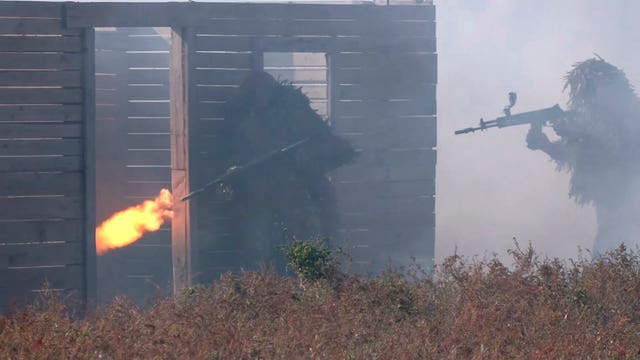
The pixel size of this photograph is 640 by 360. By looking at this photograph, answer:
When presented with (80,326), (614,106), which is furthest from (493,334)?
(614,106)

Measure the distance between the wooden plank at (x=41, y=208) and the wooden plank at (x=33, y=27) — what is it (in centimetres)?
192

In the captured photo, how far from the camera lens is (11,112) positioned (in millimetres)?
11047

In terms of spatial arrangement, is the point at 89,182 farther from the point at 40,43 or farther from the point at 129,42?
the point at 129,42

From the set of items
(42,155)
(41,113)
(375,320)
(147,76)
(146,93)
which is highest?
(147,76)

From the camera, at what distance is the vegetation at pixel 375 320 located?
6.64m

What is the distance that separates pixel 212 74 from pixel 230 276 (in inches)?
220

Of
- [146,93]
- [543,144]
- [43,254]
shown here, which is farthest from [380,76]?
[43,254]

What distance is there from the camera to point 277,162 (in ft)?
43.3

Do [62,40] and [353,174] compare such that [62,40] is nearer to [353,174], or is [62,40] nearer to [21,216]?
[21,216]

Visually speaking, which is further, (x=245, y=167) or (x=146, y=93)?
(x=146, y=93)

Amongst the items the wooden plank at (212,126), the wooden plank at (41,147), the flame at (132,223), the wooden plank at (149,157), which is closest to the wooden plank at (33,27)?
the wooden plank at (41,147)

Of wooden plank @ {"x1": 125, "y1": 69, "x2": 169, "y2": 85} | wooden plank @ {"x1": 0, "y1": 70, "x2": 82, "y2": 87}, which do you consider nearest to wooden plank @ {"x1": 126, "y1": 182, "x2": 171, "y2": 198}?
wooden plank @ {"x1": 125, "y1": 69, "x2": 169, "y2": 85}

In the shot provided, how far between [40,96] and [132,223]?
11.8 ft

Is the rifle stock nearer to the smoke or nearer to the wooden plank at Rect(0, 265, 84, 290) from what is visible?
the smoke
